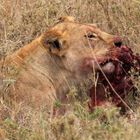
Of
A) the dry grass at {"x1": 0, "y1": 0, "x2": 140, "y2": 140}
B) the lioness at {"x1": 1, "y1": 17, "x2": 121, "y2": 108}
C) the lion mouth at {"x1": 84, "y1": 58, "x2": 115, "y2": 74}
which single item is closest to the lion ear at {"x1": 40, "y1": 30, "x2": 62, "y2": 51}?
the lioness at {"x1": 1, "y1": 17, "x2": 121, "y2": 108}

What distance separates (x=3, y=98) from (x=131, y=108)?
1.08 metres

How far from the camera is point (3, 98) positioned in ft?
18.8

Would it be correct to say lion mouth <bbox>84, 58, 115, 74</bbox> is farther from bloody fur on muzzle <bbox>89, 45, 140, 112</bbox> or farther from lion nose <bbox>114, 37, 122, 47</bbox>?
lion nose <bbox>114, 37, 122, 47</bbox>

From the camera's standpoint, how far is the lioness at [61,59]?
6.02 metres

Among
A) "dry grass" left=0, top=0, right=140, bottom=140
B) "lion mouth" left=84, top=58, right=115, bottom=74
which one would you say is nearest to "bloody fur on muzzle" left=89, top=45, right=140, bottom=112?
"lion mouth" left=84, top=58, right=115, bottom=74

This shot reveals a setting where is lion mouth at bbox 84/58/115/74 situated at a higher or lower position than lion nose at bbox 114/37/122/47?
lower

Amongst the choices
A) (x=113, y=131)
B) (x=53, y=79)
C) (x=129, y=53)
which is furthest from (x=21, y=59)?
(x=113, y=131)

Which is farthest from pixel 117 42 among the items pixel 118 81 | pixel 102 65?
pixel 118 81

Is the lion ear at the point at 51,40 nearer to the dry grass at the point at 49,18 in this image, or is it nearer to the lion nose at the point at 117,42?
the lion nose at the point at 117,42

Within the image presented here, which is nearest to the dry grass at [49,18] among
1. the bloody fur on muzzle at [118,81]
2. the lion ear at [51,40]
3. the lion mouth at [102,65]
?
the bloody fur on muzzle at [118,81]

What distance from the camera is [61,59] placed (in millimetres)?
6133

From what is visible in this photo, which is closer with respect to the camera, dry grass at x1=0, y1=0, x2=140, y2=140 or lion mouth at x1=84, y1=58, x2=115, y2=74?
lion mouth at x1=84, y1=58, x2=115, y2=74

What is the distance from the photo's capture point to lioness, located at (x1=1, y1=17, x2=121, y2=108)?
602cm

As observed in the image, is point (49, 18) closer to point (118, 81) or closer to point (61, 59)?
point (61, 59)
